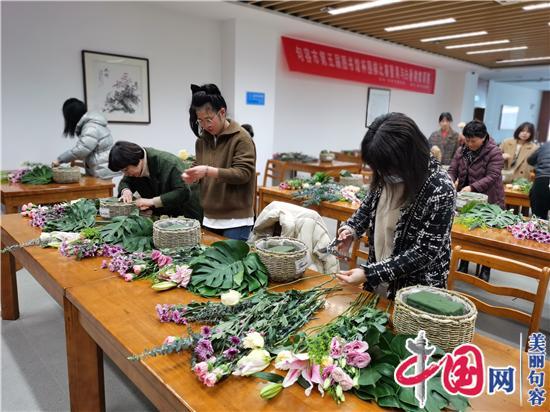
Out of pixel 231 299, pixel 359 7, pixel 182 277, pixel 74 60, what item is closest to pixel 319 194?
pixel 182 277

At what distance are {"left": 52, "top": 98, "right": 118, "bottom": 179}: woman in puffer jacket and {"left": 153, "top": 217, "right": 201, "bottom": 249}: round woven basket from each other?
2.41 metres

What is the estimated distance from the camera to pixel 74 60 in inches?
185

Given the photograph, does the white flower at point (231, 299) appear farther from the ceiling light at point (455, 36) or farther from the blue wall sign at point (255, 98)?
the ceiling light at point (455, 36)

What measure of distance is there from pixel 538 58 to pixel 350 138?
15.1 ft

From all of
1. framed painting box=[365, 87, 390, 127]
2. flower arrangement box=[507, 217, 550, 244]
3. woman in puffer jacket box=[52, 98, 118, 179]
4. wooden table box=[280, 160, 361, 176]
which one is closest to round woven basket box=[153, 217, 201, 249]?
flower arrangement box=[507, 217, 550, 244]

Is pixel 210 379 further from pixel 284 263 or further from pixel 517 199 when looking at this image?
pixel 517 199

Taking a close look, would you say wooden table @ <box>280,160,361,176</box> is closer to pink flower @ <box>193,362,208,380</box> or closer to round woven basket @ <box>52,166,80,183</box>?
round woven basket @ <box>52,166,80,183</box>

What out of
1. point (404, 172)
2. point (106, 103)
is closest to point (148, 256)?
point (404, 172)

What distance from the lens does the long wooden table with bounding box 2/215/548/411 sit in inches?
34.6

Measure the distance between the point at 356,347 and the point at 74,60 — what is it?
5.01 metres

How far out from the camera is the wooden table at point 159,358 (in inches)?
34.3

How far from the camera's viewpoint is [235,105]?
19.1 feet

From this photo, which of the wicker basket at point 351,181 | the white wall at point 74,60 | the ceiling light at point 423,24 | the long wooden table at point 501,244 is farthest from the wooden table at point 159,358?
the ceiling light at point 423,24

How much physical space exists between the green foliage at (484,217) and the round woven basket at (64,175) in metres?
3.12
